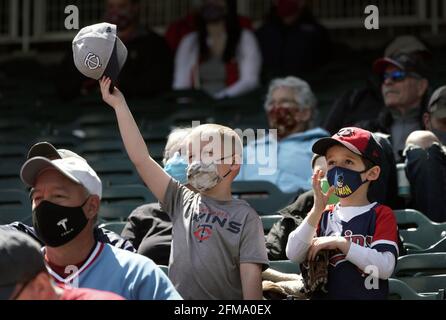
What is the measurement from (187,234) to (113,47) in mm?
819

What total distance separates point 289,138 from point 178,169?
77.0 inches

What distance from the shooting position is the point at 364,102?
8039 millimetres

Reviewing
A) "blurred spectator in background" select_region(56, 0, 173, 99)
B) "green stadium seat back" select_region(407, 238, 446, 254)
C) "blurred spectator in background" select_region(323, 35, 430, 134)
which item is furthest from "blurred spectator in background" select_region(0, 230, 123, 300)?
"blurred spectator in background" select_region(56, 0, 173, 99)

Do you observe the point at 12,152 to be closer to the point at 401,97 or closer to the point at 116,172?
the point at 116,172

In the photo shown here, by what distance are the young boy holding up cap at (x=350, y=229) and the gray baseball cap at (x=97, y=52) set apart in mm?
938

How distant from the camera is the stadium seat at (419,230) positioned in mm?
5730

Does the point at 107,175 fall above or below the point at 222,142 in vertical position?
below

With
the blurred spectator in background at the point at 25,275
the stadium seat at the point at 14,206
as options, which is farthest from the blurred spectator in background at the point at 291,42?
the blurred spectator in background at the point at 25,275

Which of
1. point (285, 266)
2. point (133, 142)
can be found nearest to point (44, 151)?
point (133, 142)

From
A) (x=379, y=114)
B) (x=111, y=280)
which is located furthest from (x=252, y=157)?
(x=111, y=280)

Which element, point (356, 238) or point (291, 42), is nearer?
point (356, 238)

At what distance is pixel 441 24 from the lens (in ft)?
34.4

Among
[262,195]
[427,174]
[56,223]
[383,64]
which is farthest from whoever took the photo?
[383,64]
